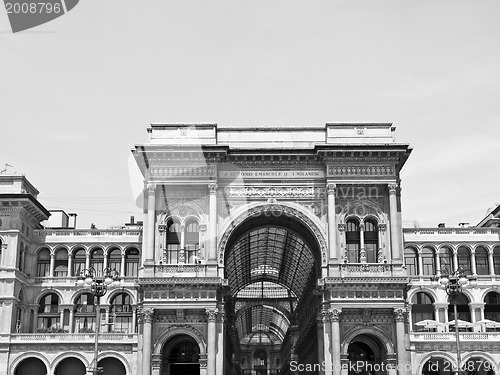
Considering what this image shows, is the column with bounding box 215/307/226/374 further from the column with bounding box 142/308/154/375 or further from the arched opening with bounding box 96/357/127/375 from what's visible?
the arched opening with bounding box 96/357/127/375

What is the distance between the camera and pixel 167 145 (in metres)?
67.7

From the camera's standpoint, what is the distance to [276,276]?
357 feet

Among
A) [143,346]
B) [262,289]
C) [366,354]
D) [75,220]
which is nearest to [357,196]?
[366,354]

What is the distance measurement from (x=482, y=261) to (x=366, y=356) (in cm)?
1989

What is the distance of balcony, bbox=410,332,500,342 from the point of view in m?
73.9

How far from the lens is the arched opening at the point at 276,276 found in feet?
237

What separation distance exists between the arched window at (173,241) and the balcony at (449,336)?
78.6ft

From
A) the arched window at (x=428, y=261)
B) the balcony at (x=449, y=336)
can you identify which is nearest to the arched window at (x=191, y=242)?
the balcony at (x=449, y=336)

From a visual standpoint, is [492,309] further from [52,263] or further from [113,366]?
[52,263]

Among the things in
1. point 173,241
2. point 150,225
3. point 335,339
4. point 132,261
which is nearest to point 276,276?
point 132,261

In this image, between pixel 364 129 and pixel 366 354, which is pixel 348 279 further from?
pixel 364 129

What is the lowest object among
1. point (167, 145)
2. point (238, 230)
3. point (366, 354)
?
point (366, 354)

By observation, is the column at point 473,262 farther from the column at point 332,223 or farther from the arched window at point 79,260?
the arched window at point 79,260

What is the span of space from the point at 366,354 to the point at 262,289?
51.0 meters
